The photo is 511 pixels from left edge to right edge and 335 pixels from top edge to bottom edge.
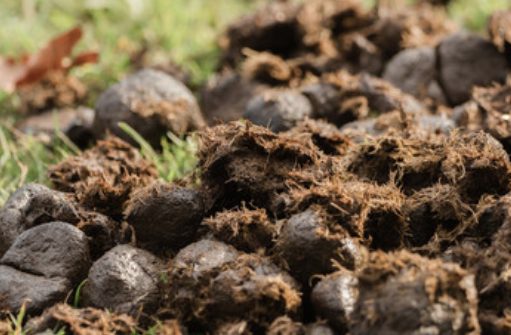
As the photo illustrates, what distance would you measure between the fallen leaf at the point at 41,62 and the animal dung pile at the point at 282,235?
5.22ft

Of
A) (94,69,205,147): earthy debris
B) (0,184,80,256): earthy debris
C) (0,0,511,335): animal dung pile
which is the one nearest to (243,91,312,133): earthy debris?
(0,0,511,335): animal dung pile

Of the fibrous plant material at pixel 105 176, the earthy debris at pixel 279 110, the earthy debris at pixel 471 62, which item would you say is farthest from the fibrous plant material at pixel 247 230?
the earthy debris at pixel 471 62

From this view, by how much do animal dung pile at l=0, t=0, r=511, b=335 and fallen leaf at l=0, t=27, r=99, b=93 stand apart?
1.59 meters

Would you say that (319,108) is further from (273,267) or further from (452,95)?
(273,267)

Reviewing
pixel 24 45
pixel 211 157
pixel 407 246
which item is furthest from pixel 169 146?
pixel 24 45

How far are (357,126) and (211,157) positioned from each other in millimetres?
1136

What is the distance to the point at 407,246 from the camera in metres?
2.49

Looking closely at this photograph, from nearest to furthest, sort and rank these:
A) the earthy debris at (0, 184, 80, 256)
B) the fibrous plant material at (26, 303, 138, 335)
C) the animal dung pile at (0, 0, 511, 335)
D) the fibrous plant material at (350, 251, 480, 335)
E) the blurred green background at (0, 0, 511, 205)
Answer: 1. the fibrous plant material at (350, 251, 480, 335)
2. the animal dung pile at (0, 0, 511, 335)
3. the fibrous plant material at (26, 303, 138, 335)
4. the earthy debris at (0, 184, 80, 256)
5. the blurred green background at (0, 0, 511, 205)

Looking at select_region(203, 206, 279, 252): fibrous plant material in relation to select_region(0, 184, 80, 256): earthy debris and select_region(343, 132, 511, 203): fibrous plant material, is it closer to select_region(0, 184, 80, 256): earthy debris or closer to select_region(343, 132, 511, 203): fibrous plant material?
select_region(343, 132, 511, 203): fibrous plant material

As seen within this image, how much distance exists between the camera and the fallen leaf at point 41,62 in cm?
457

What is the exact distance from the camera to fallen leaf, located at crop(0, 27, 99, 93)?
4574 mm

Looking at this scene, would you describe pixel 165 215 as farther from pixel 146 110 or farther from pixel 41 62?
pixel 41 62

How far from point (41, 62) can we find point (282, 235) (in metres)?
2.95

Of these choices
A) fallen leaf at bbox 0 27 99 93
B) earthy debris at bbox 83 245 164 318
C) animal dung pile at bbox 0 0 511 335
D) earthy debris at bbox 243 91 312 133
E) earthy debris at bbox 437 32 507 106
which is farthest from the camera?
fallen leaf at bbox 0 27 99 93
